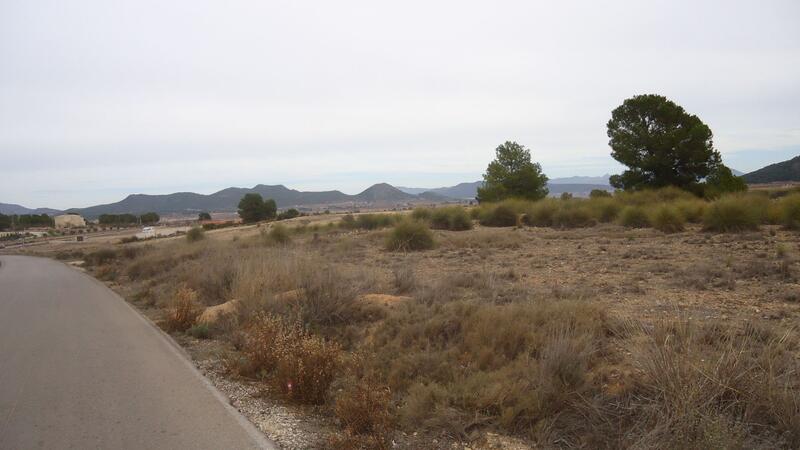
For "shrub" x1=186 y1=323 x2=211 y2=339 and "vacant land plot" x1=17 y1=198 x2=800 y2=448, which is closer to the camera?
"vacant land plot" x1=17 y1=198 x2=800 y2=448

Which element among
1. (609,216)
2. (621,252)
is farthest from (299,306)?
(609,216)

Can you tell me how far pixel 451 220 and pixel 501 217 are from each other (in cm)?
333

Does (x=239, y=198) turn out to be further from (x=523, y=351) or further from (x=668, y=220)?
(x=523, y=351)

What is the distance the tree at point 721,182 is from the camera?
3199cm

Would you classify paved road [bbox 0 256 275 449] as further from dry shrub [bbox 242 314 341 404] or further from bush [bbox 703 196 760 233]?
bush [bbox 703 196 760 233]

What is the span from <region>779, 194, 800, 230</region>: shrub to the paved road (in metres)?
22.3

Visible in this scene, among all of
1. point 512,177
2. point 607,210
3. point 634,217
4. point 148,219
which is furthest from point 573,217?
point 148,219

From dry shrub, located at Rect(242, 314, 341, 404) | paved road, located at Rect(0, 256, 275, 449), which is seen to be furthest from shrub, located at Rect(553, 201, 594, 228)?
dry shrub, located at Rect(242, 314, 341, 404)

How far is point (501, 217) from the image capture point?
34.1 meters

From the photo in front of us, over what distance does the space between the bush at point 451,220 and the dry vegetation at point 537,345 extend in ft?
57.1

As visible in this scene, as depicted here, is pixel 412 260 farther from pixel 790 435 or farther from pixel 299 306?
pixel 790 435

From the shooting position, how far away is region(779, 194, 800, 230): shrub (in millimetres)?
20031

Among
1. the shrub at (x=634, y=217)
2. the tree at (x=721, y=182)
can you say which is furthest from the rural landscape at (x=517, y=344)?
the tree at (x=721, y=182)

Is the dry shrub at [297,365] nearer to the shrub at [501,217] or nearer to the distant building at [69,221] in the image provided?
the shrub at [501,217]
